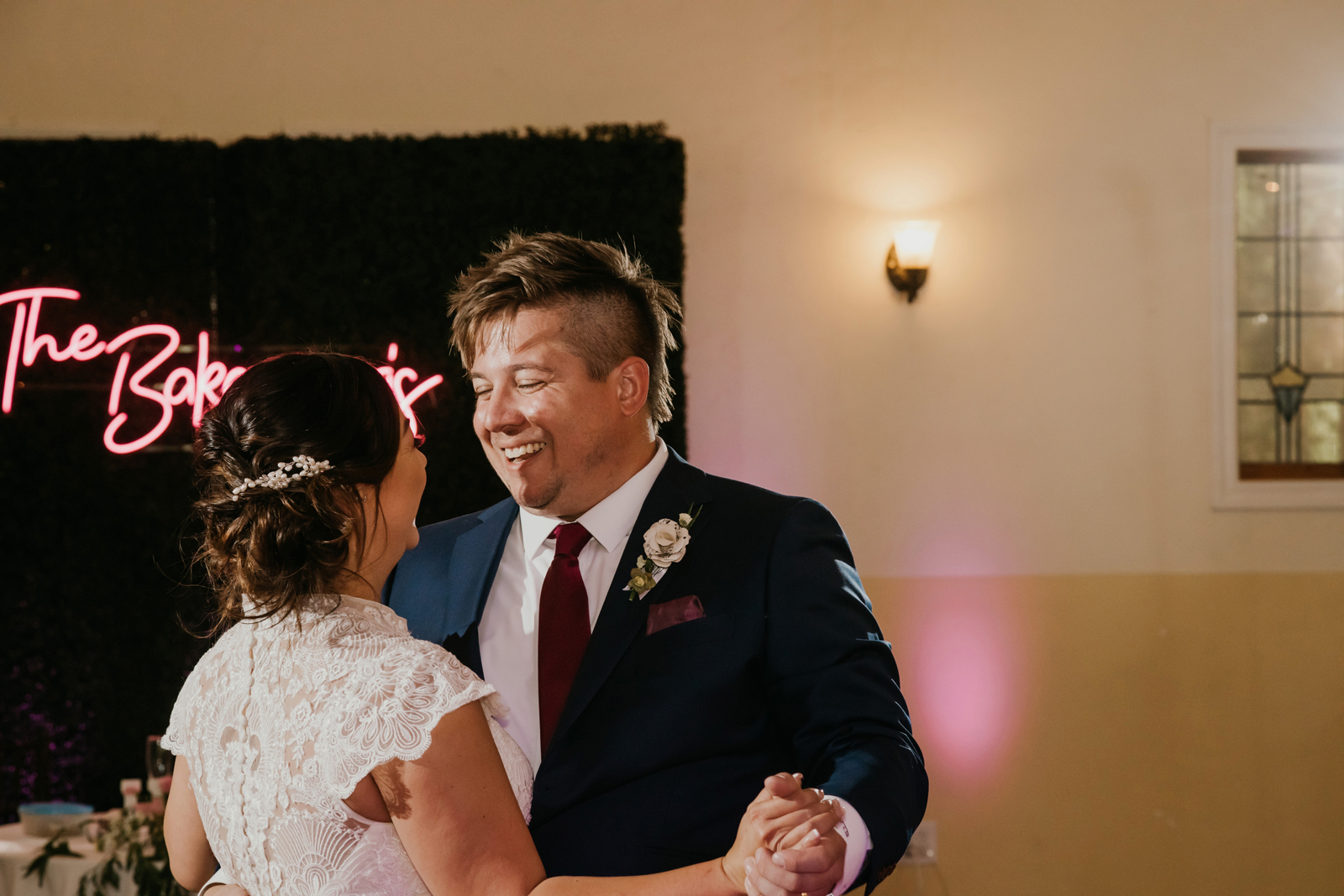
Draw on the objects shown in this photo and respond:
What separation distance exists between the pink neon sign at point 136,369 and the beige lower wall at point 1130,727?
2118mm

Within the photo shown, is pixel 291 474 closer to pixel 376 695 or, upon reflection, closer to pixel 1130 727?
pixel 376 695

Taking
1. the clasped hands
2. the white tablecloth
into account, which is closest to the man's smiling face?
the clasped hands

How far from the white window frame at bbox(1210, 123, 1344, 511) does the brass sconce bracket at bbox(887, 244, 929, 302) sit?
1226mm

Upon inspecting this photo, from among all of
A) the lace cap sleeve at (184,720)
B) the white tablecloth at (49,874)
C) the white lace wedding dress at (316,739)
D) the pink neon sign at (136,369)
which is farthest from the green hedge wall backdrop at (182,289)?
the white lace wedding dress at (316,739)

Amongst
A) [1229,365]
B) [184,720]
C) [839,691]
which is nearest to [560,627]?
[839,691]

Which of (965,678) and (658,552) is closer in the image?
(658,552)

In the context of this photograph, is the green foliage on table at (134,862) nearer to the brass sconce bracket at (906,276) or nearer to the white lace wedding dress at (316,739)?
the white lace wedding dress at (316,739)

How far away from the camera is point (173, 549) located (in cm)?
371

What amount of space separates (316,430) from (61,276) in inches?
124

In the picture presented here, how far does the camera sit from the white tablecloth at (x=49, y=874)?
279 centimetres

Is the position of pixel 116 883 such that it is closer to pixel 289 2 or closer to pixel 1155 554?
pixel 289 2

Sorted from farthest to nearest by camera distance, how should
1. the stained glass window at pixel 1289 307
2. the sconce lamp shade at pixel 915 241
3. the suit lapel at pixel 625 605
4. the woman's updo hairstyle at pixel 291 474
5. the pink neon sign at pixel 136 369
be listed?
the stained glass window at pixel 1289 307
the sconce lamp shade at pixel 915 241
the pink neon sign at pixel 136 369
the suit lapel at pixel 625 605
the woman's updo hairstyle at pixel 291 474

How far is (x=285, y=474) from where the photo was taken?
51.5 inches

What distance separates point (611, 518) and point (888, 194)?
8.56ft
